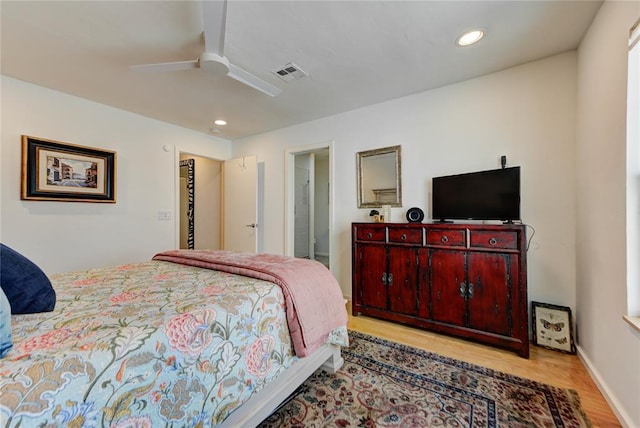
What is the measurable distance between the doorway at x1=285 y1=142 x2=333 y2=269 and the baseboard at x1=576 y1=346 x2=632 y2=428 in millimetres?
2429

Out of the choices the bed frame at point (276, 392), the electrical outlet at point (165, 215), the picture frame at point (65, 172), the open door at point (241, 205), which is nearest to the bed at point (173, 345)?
the bed frame at point (276, 392)

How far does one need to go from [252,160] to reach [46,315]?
327 cm

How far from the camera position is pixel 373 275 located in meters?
2.71

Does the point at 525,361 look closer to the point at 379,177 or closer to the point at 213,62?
the point at 379,177

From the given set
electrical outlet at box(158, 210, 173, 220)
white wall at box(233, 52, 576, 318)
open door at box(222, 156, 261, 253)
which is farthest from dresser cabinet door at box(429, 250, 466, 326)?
electrical outlet at box(158, 210, 173, 220)

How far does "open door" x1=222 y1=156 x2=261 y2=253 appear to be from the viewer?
3.99 meters

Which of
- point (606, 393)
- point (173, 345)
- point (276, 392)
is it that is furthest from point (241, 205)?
point (606, 393)

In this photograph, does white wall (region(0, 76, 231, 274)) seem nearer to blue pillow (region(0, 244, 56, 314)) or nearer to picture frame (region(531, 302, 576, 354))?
blue pillow (region(0, 244, 56, 314))

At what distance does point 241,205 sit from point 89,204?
182 centimetres

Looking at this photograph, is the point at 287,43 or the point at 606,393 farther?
the point at 287,43

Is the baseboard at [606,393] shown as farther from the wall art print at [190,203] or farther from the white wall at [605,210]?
the wall art print at [190,203]

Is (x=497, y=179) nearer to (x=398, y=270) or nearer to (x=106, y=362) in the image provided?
(x=398, y=270)

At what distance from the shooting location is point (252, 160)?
159 inches

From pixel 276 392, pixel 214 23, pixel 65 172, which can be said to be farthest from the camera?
pixel 65 172
